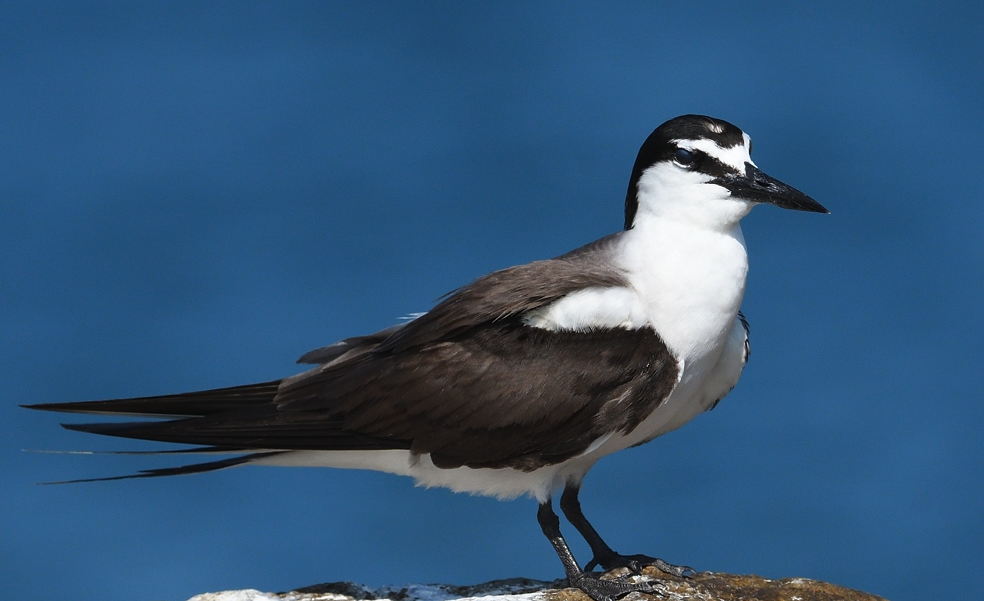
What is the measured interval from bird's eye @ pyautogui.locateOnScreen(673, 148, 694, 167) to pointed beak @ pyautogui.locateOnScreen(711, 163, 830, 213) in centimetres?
21

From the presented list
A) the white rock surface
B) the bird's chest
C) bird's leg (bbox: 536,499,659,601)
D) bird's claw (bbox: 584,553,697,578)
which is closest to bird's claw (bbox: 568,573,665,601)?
bird's leg (bbox: 536,499,659,601)

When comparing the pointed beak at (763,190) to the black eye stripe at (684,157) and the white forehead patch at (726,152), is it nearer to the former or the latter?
the white forehead patch at (726,152)

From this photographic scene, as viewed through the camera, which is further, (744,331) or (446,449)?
(744,331)

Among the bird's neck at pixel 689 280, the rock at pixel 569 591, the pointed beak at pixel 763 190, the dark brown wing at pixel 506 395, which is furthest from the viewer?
the pointed beak at pixel 763 190

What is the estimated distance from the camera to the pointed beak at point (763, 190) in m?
6.70

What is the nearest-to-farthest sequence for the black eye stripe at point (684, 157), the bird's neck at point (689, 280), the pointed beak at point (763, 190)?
1. the bird's neck at point (689, 280)
2. the pointed beak at point (763, 190)
3. the black eye stripe at point (684, 157)

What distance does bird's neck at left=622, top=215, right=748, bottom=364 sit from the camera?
648 centimetres

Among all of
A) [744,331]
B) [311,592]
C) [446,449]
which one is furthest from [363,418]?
[744,331]

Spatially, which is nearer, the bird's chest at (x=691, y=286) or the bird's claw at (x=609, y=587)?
the bird's claw at (x=609, y=587)

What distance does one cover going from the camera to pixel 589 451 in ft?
21.0

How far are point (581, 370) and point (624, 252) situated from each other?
99 centimetres

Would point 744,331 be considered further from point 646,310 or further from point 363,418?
point 363,418

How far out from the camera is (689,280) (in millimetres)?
6578

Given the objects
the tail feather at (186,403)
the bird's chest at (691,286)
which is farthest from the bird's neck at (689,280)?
the tail feather at (186,403)
